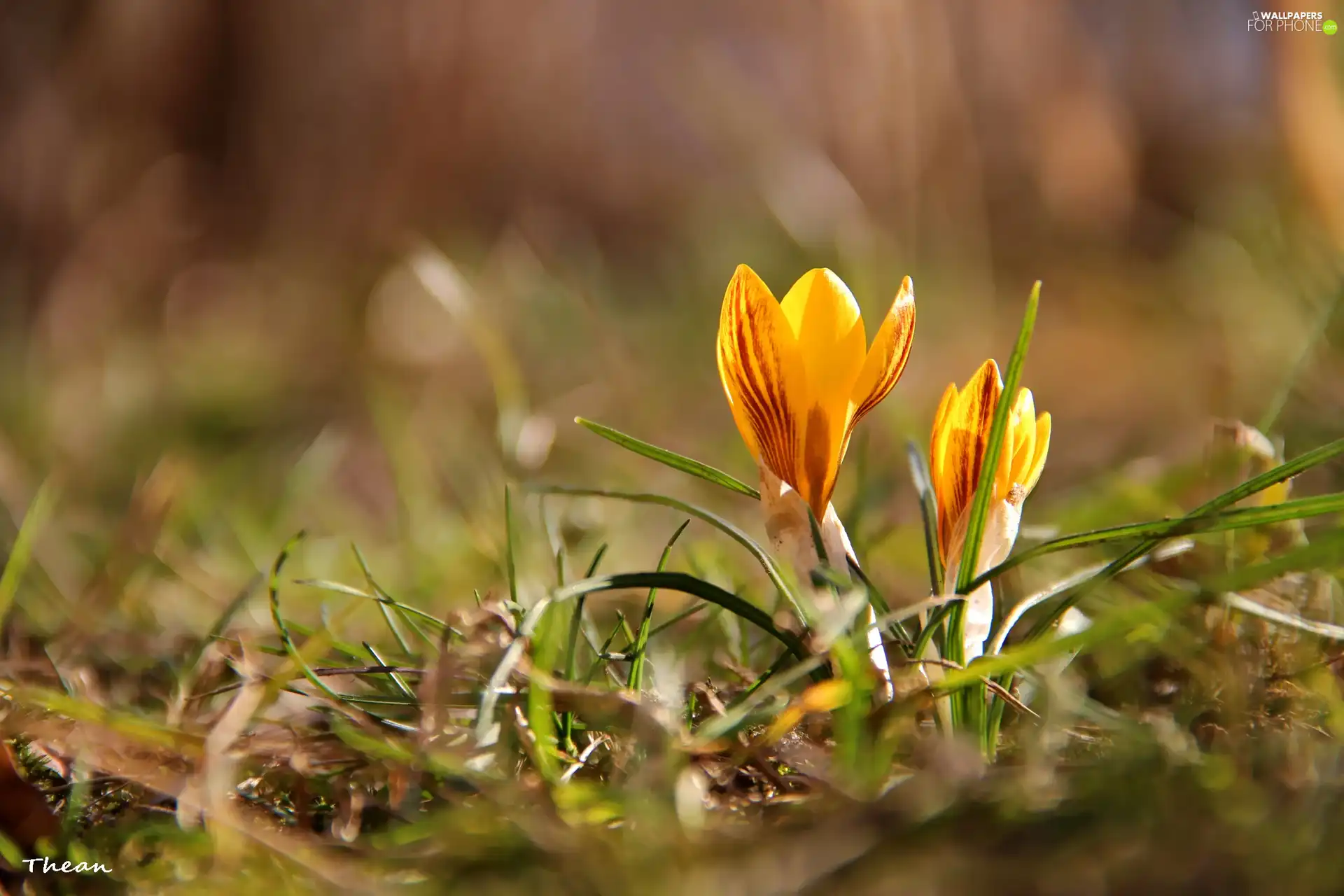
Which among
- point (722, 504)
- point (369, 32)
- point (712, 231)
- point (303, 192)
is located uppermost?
point (369, 32)

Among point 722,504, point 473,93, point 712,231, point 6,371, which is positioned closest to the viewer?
point 722,504

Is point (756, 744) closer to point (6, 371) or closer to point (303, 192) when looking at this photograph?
point (6, 371)

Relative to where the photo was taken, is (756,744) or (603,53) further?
(603,53)

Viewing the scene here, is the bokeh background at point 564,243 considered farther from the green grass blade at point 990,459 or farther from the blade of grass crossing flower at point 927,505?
the green grass blade at point 990,459

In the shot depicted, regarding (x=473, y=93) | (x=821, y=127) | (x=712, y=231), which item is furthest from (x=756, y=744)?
(x=821, y=127)

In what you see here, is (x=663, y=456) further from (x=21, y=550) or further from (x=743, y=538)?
(x=21, y=550)

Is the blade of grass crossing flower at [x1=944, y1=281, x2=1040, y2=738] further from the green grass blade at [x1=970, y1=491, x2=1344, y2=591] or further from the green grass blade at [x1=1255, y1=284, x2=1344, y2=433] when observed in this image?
the green grass blade at [x1=1255, y1=284, x2=1344, y2=433]
